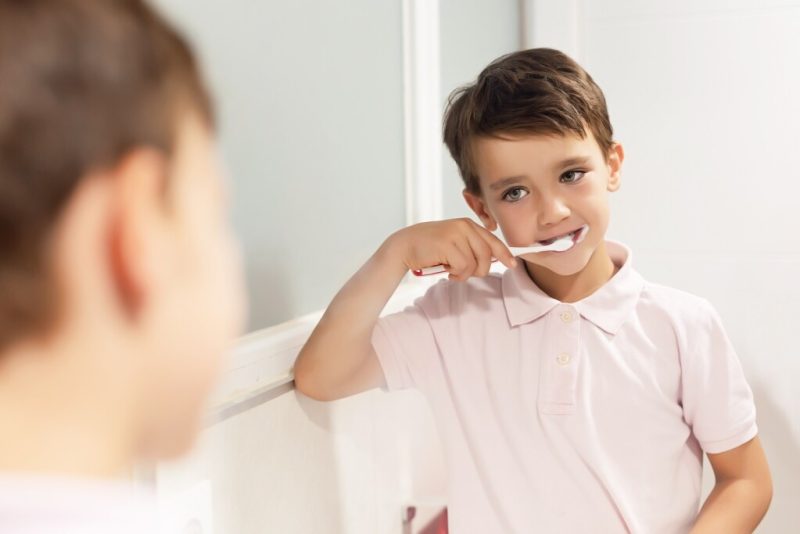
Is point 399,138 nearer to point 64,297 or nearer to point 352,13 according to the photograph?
point 352,13

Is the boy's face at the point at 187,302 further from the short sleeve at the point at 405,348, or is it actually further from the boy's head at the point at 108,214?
the short sleeve at the point at 405,348

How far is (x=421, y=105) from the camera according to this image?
3.93 feet

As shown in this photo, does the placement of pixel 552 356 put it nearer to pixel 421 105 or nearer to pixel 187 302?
pixel 421 105

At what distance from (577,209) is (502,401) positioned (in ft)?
0.71

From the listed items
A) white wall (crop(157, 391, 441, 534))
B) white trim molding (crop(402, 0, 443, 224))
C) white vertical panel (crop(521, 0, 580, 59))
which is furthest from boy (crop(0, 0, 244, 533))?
white vertical panel (crop(521, 0, 580, 59))

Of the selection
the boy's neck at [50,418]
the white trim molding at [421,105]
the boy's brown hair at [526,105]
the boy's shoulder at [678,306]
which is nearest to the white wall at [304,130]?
the white trim molding at [421,105]

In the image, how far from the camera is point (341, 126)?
0.99m

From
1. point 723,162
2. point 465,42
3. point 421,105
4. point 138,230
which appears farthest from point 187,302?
point 723,162

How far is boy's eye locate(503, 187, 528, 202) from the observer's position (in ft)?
3.06

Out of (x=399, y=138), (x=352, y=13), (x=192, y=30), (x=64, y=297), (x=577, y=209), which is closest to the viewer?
(x=64, y=297)

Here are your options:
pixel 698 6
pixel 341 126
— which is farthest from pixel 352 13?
pixel 698 6

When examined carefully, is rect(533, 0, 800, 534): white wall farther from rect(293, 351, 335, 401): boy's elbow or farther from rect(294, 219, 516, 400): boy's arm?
rect(293, 351, 335, 401): boy's elbow

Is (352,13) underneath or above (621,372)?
above

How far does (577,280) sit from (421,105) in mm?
345
